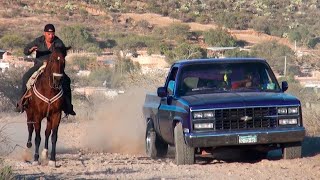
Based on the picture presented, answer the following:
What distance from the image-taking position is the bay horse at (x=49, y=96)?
14.7 meters

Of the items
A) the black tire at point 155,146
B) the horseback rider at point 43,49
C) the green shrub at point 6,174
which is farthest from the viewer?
the black tire at point 155,146

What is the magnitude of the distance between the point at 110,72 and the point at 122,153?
2516 centimetres

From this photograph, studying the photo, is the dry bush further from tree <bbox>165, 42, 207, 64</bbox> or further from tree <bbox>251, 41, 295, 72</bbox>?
tree <bbox>165, 42, 207, 64</bbox>

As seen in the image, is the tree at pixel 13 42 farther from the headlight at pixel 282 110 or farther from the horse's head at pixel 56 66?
the headlight at pixel 282 110

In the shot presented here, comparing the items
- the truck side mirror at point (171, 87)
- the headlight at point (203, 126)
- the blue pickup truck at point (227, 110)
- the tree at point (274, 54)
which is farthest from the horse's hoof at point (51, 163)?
the tree at point (274, 54)

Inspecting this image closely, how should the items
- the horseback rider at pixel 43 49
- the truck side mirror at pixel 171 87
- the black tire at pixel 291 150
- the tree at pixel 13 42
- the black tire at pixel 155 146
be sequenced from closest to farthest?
the black tire at pixel 291 150
the horseback rider at pixel 43 49
the truck side mirror at pixel 171 87
the black tire at pixel 155 146
the tree at pixel 13 42

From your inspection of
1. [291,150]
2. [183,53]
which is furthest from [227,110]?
[183,53]

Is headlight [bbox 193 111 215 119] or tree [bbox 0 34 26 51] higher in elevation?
headlight [bbox 193 111 215 119]

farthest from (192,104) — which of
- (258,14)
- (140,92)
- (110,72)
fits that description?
(258,14)

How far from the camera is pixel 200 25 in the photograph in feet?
223

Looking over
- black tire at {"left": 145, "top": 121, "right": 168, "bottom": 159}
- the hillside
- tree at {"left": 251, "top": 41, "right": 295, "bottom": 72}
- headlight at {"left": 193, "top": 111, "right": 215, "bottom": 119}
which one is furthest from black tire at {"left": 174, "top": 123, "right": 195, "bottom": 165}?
the hillside

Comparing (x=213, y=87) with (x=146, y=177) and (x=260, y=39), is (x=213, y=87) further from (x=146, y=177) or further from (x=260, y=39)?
(x=260, y=39)

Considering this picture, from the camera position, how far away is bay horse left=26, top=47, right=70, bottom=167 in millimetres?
14656

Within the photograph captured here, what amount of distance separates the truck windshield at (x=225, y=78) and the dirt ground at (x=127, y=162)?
50.6 inches
